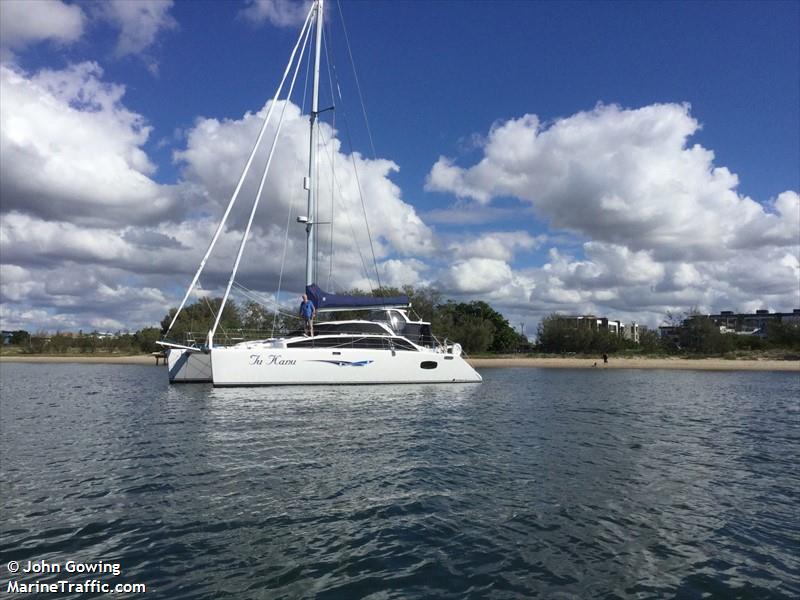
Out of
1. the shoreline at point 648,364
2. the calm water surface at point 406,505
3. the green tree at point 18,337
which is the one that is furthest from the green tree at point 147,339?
the calm water surface at point 406,505

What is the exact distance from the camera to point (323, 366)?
28.2m

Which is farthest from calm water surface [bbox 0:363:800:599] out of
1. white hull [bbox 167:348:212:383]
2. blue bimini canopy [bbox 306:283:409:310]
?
white hull [bbox 167:348:212:383]

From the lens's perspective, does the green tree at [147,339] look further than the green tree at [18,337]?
No

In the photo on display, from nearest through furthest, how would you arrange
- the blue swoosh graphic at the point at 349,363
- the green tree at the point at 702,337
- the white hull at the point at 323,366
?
1. the white hull at the point at 323,366
2. the blue swoosh graphic at the point at 349,363
3. the green tree at the point at 702,337

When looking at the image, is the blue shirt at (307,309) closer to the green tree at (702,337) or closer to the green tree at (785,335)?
the green tree at (702,337)

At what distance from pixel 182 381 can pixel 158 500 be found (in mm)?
24986

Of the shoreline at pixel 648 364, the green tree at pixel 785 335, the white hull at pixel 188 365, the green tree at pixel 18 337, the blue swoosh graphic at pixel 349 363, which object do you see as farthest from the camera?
the green tree at pixel 18 337

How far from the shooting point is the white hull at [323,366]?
88.3 ft

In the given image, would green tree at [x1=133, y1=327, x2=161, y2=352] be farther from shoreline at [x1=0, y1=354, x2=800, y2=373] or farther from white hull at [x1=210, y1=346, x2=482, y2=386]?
white hull at [x1=210, y1=346, x2=482, y2=386]

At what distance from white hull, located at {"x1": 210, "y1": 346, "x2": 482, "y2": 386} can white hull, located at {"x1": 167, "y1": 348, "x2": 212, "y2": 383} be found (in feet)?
18.3

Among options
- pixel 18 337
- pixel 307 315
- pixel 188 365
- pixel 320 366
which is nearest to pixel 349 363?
pixel 320 366

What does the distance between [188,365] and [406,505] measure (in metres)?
26.0

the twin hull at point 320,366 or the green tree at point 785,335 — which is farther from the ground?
the green tree at point 785,335

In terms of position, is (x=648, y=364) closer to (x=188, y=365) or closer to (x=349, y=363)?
(x=349, y=363)
